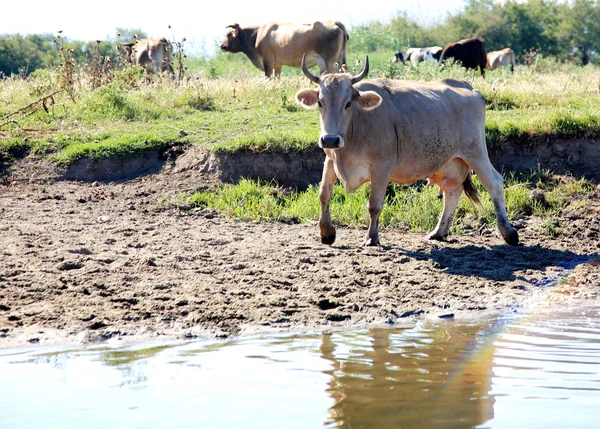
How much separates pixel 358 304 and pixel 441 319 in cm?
66

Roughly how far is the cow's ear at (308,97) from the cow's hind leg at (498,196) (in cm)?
187

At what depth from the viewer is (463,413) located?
495 cm

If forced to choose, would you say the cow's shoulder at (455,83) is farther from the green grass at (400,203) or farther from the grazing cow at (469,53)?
the grazing cow at (469,53)

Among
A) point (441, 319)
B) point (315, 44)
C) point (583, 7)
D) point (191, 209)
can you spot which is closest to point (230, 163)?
point (191, 209)

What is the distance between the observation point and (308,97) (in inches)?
349

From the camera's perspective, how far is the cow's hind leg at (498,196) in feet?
29.8

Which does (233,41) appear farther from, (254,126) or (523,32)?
(523,32)

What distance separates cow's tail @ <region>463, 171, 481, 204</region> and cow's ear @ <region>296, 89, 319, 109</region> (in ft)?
6.35

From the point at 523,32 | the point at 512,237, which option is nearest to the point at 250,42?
the point at 512,237

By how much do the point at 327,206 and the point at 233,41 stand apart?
1352 centimetres

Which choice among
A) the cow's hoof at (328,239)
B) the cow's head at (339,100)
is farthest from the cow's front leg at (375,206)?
the cow's head at (339,100)

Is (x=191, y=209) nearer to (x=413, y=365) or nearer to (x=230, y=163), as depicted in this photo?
(x=230, y=163)

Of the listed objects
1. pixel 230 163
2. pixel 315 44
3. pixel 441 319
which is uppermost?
pixel 315 44

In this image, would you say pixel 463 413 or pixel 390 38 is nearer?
pixel 463 413
